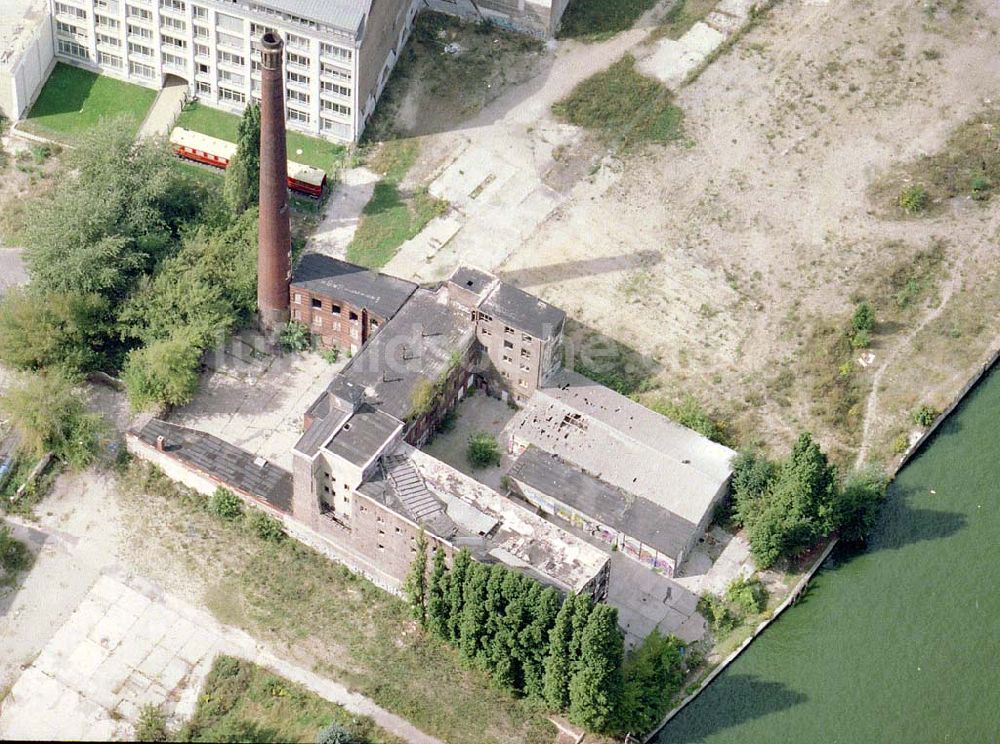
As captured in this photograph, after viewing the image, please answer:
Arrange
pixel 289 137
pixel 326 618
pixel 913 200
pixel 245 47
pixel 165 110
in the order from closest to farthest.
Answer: pixel 326 618 < pixel 245 47 < pixel 913 200 < pixel 289 137 < pixel 165 110

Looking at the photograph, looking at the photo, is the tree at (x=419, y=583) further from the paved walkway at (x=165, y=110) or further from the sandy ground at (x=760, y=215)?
the paved walkway at (x=165, y=110)

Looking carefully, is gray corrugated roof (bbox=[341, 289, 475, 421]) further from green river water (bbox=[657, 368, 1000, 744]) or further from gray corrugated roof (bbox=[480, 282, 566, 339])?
green river water (bbox=[657, 368, 1000, 744])

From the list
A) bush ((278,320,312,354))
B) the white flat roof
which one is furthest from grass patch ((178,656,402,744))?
bush ((278,320,312,354))

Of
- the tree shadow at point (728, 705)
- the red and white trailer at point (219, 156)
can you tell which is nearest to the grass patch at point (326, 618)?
the tree shadow at point (728, 705)

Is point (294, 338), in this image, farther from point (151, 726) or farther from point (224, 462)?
point (151, 726)

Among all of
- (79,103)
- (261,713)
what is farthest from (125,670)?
(79,103)
